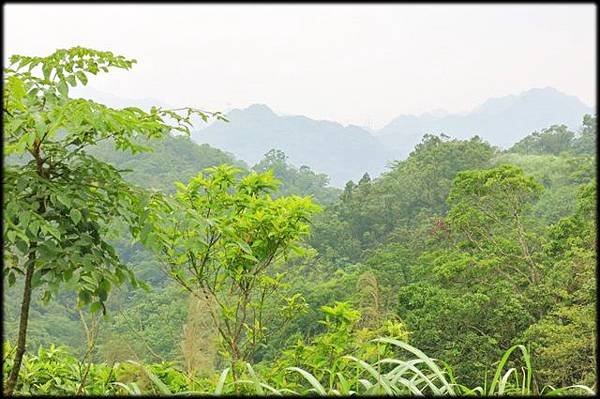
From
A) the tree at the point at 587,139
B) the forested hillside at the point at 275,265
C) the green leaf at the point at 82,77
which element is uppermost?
the tree at the point at 587,139

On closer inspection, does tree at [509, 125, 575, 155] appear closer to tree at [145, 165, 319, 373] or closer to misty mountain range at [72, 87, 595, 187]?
tree at [145, 165, 319, 373]

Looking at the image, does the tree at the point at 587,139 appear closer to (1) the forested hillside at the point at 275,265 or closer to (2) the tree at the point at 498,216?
(1) the forested hillside at the point at 275,265

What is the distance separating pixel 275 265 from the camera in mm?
2863

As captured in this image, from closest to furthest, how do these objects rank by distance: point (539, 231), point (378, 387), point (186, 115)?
point (378, 387)
point (186, 115)
point (539, 231)

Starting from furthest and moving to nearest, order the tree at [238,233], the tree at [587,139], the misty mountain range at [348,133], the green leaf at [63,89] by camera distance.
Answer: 1. the misty mountain range at [348,133]
2. the tree at [587,139]
3. the tree at [238,233]
4. the green leaf at [63,89]

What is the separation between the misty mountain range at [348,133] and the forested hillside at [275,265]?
130ft

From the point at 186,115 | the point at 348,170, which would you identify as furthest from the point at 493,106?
the point at 186,115

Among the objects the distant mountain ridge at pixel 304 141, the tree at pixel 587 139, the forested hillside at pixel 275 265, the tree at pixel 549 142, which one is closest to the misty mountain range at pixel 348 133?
the distant mountain ridge at pixel 304 141

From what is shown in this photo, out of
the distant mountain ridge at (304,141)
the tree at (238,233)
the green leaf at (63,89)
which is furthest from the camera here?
the distant mountain ridge at (304,141)

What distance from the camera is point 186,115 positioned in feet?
5.83

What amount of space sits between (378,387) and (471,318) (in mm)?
9007

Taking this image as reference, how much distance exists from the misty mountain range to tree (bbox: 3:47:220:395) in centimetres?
5894

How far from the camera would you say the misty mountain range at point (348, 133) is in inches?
2734

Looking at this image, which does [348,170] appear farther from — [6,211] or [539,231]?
[6,211]
